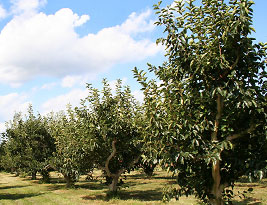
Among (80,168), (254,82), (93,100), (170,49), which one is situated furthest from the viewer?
(80,168)

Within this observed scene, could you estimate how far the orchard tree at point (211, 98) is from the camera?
5.85m

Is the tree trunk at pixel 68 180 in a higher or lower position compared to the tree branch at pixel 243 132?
lower

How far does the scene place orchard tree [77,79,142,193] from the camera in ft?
58.5

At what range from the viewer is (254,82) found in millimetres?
5969

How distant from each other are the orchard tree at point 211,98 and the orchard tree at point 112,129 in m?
10.5

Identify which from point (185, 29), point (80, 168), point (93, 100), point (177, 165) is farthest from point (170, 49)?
point (80, 168)

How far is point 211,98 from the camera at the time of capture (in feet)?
20.8

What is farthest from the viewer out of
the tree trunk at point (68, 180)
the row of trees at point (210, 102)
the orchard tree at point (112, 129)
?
the tree trunk at point (68, 180)

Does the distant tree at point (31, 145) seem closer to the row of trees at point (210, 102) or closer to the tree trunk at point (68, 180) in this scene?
the tree trunk at point (68, 180)

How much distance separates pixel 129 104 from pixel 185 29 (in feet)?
44.0

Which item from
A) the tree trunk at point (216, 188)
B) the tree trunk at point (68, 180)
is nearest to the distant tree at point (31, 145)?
the tree trunk at point (68, 180)

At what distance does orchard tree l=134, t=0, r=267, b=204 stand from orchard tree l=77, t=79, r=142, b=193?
1045cm

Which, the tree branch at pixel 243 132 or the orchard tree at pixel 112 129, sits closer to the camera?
the tree branch at pixel 243 132

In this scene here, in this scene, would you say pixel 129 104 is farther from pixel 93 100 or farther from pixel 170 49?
pixel 170 49
